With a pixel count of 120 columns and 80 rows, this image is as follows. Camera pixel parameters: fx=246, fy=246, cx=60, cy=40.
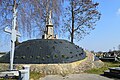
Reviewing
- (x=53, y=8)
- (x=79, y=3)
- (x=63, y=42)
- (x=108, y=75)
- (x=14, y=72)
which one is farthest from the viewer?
(x=79, y=3)

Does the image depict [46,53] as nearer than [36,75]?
No

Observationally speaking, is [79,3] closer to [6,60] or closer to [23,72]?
[6,60]

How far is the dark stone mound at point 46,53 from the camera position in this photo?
1528 centimetres

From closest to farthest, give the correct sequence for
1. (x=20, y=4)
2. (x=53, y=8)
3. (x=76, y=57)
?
(x=76, y=57) → (x=20, y=4) → (x=53, y=8)

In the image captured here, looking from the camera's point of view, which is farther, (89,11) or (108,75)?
(89,11)

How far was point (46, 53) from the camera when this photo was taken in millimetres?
15891

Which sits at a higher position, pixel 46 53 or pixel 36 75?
pixel 46 53

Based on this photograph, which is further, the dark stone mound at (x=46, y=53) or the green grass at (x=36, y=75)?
the dark stone mound at (x=46, y=53)

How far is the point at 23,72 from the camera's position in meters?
8.94

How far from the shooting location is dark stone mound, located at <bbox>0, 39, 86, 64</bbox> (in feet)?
50.1

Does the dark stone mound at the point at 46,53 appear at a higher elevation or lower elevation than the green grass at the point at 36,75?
higher

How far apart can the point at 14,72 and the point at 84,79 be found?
12.8 feet

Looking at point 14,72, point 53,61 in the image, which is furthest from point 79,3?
point 14,72

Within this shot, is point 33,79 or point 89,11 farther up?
point 89,11
